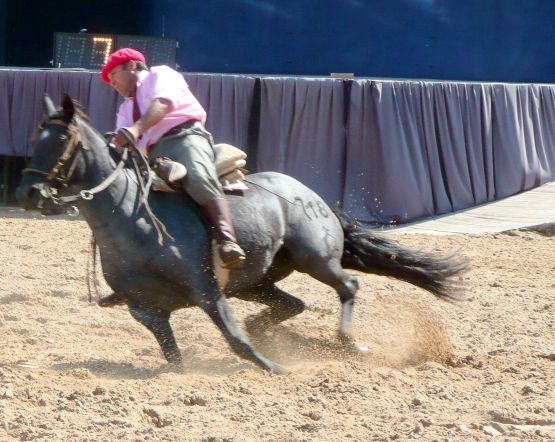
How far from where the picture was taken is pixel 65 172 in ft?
16.9

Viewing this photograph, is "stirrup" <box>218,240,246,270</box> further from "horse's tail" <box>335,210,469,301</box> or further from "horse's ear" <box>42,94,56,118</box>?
"horse's tail" <box>335,210,469,301</box>

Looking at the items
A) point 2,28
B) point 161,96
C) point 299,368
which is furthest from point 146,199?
point 2,28

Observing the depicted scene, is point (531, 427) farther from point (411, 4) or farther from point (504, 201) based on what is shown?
point (411, 4)

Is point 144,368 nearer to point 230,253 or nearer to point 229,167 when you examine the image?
point 230,253

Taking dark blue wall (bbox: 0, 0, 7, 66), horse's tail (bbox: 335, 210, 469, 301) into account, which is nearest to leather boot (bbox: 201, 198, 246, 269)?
horse's tail (bbox: 335, 210, 469, 301)

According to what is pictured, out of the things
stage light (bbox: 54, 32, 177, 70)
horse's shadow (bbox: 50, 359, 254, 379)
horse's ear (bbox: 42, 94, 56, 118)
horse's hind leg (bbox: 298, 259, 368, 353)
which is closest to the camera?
horse's ear (bbox: 42, 94, 56, 118)

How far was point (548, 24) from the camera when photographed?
52.0 feet

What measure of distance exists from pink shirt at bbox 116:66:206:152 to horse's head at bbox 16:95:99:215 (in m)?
0.44

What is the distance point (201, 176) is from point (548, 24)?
1169 cm

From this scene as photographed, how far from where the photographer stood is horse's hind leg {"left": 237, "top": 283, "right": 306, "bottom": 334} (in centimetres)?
637

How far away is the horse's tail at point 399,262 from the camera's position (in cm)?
659

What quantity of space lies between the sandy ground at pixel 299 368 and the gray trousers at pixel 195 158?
3.13 ft

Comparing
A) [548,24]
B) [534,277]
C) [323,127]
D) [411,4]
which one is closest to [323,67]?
[411,4]

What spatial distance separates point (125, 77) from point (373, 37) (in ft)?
35.4
